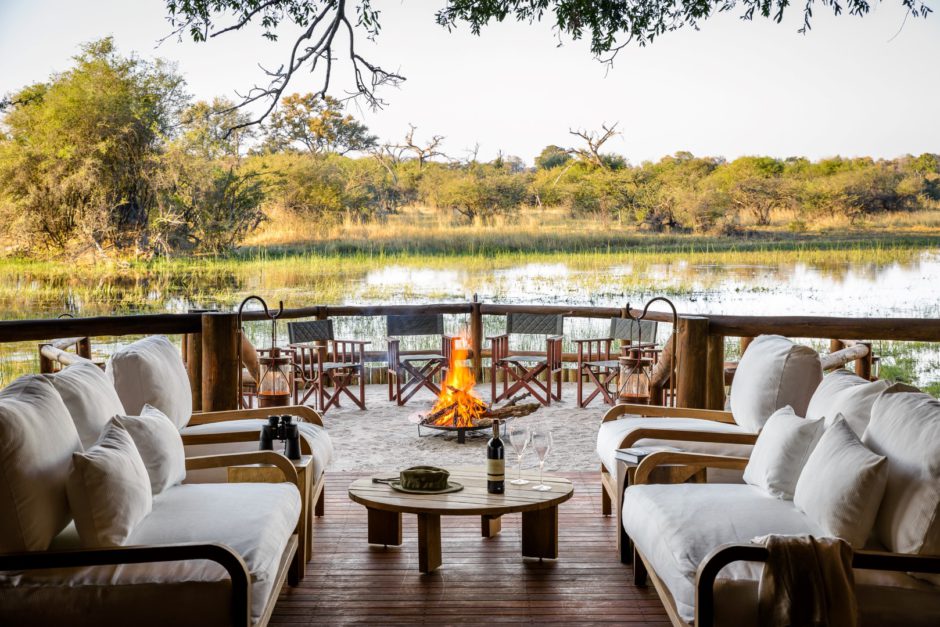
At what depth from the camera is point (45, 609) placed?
7.52ft

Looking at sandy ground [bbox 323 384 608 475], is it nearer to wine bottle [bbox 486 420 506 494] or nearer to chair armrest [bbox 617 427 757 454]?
chair armrest [bbox 617 427 757 454]

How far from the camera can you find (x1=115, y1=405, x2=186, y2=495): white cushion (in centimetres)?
300

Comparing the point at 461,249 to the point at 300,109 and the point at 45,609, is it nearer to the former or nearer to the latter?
the point at 300,109

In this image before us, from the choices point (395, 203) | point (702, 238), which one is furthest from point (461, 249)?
point (702, 238)

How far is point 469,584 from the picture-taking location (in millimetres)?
3375

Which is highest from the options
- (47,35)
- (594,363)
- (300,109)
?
(47,35)

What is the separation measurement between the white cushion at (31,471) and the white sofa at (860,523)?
1685 millimetres

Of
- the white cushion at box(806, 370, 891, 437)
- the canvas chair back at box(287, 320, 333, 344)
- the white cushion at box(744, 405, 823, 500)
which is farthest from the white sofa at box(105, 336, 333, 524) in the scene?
the canvas chair back at box(287, 320, 333, 344)

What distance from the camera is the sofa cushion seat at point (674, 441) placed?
3914mm

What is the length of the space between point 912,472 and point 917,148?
959 centimetres

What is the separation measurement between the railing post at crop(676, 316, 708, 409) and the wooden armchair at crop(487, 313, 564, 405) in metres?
2.37

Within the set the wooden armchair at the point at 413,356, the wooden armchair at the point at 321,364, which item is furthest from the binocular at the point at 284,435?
the wooden armchair at the point at 413,356

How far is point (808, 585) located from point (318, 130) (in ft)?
35.2

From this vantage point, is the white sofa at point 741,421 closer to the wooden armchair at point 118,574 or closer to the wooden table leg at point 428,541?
the wooden table leg at point 428,541
